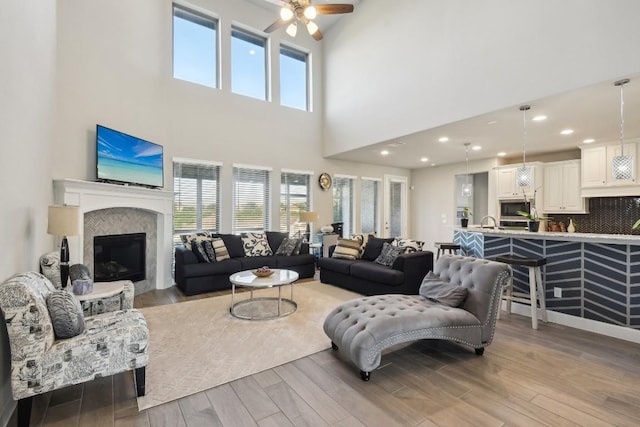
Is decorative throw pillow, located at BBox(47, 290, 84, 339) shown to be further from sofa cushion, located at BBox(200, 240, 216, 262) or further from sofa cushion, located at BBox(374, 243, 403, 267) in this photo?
sofa cushion, located at BBox(374, 243, 403, 267)

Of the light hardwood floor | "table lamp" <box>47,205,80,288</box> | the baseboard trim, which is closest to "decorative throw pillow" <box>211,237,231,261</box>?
"table lamp" <box>47,205,80,288</box>

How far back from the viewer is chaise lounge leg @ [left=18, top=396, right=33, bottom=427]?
1848 millimetres

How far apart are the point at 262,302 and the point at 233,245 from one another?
1673 mm

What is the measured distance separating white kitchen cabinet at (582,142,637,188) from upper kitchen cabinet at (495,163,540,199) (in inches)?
32.0

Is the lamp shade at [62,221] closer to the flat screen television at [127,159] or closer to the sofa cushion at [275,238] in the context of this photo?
the flat screen television at [127,159]

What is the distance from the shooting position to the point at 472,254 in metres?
4.99

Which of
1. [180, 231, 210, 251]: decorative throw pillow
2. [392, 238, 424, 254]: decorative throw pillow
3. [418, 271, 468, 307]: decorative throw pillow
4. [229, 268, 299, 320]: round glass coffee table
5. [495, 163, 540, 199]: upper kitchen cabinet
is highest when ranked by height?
[495, 163, 540, 199]: upper kitchen cabinet

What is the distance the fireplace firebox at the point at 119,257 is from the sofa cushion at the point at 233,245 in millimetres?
1275

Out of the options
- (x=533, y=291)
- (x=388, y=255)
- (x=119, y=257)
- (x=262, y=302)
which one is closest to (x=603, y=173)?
(x=533, y=291)

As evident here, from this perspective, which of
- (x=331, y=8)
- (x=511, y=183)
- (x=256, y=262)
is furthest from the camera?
(x=511, y=183)

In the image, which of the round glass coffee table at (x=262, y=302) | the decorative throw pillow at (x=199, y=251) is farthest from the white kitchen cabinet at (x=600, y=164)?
the decorative throw pillow at (x=199, y=251)

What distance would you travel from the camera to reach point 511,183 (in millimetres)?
7027

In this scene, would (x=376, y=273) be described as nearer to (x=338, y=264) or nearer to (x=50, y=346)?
(x=338, y=264)

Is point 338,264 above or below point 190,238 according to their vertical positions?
below
